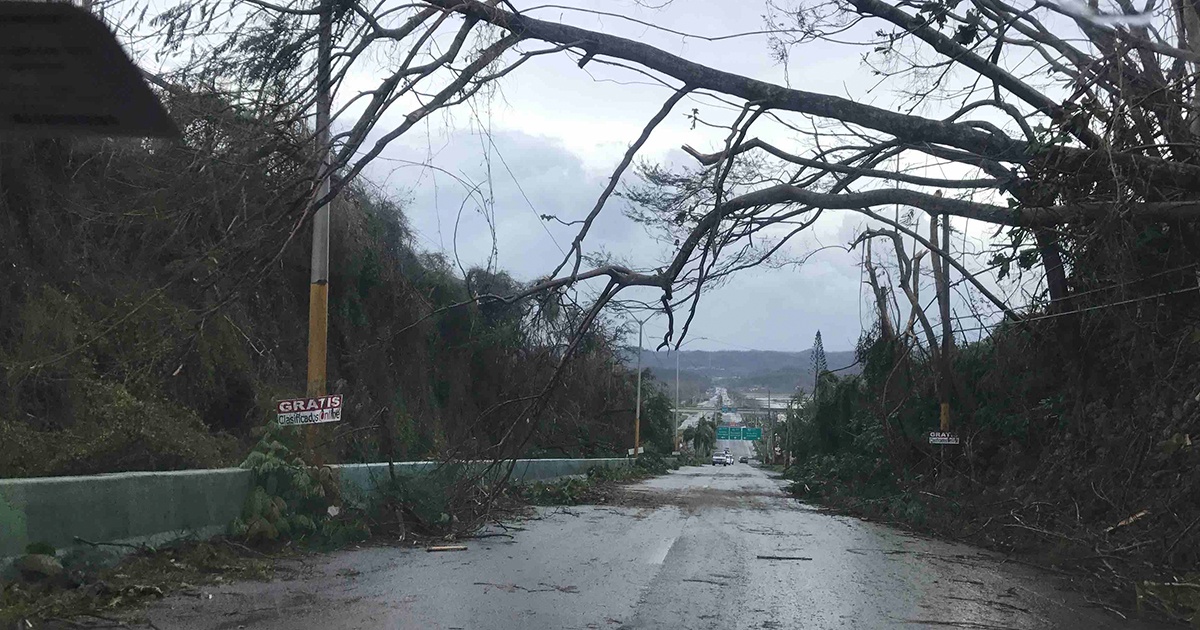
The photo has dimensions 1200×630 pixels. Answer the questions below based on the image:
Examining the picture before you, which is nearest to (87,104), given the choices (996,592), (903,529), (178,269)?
(178,269)

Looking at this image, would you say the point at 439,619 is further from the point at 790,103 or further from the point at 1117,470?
the point at 1117,470

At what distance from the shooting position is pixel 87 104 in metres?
5.33

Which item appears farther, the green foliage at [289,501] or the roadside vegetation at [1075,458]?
the green foliage at [289,501]

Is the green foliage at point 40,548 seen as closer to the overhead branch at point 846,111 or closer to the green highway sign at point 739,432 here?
the overhead branch at point 846,111

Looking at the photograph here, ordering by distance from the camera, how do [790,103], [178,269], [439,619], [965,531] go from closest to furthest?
[439,619] → [178,269] → [790,103] → [965,531]

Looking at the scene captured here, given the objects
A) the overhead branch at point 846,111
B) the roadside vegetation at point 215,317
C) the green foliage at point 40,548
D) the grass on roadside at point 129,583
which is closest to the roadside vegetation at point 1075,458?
the overhead branch at point 846,111

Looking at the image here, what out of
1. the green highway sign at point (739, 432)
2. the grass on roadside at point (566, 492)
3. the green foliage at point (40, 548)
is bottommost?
the green highway sign at point (739, 432)

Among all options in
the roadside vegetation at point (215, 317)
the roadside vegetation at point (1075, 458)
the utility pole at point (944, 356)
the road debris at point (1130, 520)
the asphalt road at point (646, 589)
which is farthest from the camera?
the utility pole at point (944, 356)

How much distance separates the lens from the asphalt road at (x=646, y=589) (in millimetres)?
7613

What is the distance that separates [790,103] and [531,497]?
38.7 ft

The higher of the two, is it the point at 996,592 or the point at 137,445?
the point at 137,445

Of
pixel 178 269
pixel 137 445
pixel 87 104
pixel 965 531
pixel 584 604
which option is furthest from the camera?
pixel 965 531

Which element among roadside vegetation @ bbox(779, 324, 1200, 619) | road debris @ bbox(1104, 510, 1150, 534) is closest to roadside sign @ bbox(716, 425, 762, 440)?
roadside vegetation @ bbox(779, 324, 1200, 619)

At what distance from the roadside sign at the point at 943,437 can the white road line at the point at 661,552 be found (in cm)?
1041
